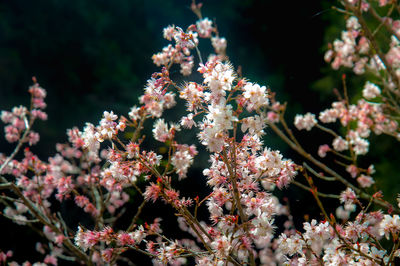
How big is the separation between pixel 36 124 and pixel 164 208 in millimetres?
1986

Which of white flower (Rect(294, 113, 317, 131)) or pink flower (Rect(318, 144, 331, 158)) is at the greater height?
white flower (Rect(294, 113, 317, 131))

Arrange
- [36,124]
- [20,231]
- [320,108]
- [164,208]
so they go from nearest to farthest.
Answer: [164,208], [20,231], [36,124], [320,108]

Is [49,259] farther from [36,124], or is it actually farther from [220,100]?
[220,100]

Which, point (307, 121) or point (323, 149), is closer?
point (323, 149)

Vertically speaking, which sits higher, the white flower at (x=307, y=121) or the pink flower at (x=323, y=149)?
the white flower at (x=307, y=121)

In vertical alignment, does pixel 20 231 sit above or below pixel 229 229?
above

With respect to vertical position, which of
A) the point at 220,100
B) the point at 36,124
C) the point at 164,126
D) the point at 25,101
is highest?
the point at 25,101

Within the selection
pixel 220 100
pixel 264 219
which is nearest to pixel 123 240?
pixel 264 219

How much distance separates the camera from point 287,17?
5414mm

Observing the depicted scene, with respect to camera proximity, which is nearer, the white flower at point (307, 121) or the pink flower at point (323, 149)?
the pink flower at point (323, 149)

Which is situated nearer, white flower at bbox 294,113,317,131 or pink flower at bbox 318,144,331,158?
pink flower at bbox 318,144,331,158

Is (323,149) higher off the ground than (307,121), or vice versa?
(307,121)

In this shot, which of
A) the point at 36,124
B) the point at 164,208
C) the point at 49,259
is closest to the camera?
the point at 164,208

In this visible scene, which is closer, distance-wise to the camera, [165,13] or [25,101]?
[25,101]
